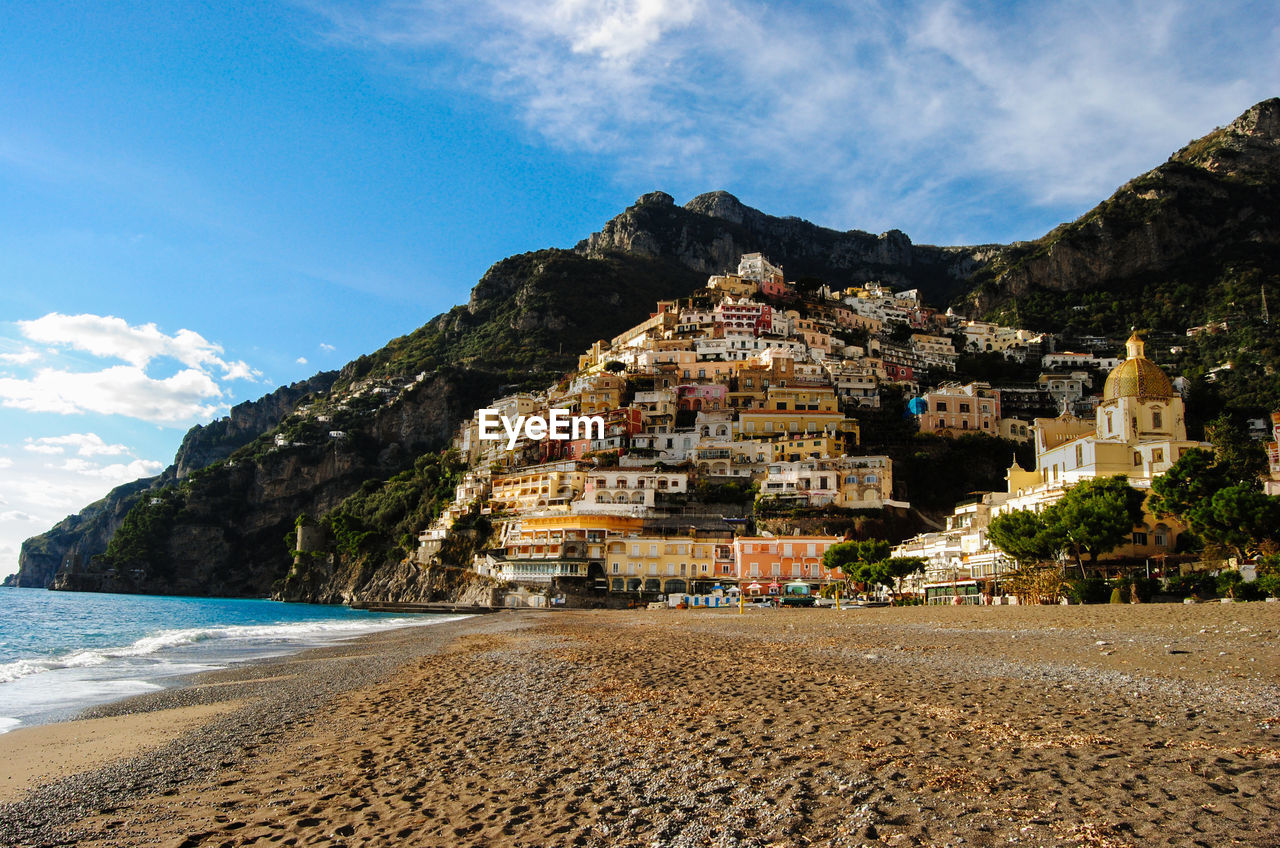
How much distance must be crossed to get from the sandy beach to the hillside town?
2735 cm

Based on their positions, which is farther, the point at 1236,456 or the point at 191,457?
the point at 191,457

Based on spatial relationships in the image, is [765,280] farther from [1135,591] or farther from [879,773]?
[879,773]

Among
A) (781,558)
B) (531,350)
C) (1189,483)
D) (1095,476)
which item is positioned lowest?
(781,558)

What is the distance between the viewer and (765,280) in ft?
421

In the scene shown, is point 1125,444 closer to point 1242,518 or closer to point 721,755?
point 1242,518

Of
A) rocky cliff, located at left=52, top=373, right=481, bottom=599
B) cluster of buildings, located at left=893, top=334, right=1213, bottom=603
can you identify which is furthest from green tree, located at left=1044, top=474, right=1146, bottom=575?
rocky cliff, located at left=52, top=373, right=481, bottom=599

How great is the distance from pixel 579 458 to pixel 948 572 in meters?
42.6

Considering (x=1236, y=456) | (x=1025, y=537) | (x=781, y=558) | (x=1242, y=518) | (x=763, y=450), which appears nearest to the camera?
(x=1242, y=518)

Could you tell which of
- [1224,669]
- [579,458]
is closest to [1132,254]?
[579,458]

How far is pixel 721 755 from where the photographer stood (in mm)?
9281

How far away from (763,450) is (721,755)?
226 ft

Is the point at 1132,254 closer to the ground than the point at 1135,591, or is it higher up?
higher up

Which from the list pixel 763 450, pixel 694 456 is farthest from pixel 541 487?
pixel 763 450

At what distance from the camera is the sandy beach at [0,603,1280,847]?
7.01 metres
